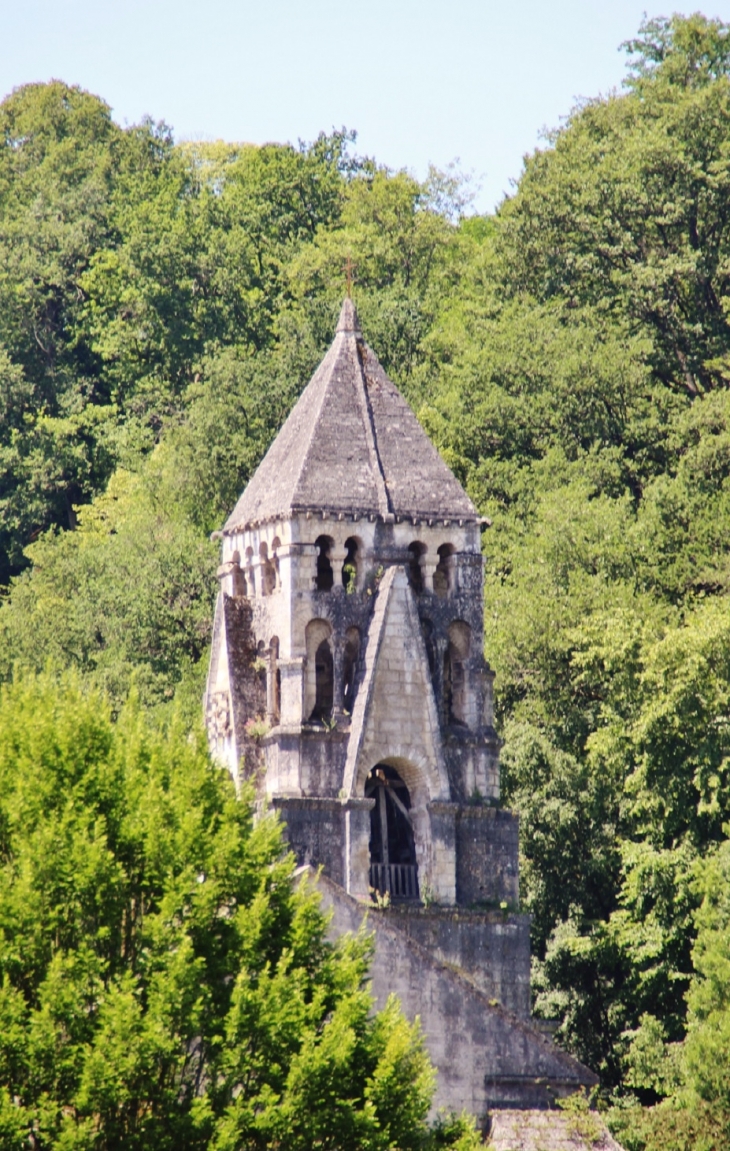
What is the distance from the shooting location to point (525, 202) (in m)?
70.9

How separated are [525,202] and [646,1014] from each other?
91.0 ft

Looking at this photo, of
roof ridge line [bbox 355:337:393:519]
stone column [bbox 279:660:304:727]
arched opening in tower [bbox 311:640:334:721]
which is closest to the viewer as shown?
stone column [bbox 279:660:304:727]

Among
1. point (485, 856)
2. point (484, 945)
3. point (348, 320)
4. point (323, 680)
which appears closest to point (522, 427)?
point (348, 320)

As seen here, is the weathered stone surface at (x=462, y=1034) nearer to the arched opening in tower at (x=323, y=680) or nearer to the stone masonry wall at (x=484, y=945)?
the stone masonry wall at (x=484, y=945)

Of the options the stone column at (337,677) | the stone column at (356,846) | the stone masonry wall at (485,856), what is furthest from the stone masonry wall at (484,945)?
the stone column at (337,677)

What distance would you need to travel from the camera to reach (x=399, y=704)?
40.0 meters

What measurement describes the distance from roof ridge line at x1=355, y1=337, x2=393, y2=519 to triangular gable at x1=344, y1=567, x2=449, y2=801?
3.75ft

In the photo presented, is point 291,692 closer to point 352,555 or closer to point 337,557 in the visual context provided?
point 337,557

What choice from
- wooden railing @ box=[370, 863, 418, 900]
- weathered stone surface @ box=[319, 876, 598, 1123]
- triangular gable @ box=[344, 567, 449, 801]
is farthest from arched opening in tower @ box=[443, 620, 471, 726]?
weathered stone surface @ box=[319, 876, 598, 1123]

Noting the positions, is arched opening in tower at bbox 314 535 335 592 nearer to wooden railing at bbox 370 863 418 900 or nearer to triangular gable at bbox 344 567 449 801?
triangular gable at bbox 344 567 449 801

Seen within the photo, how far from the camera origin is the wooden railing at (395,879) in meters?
39.6

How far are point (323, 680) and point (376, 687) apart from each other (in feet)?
3.25

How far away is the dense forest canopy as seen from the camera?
2000 inches

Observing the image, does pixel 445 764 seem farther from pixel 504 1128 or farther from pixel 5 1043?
pixel 5 1043
